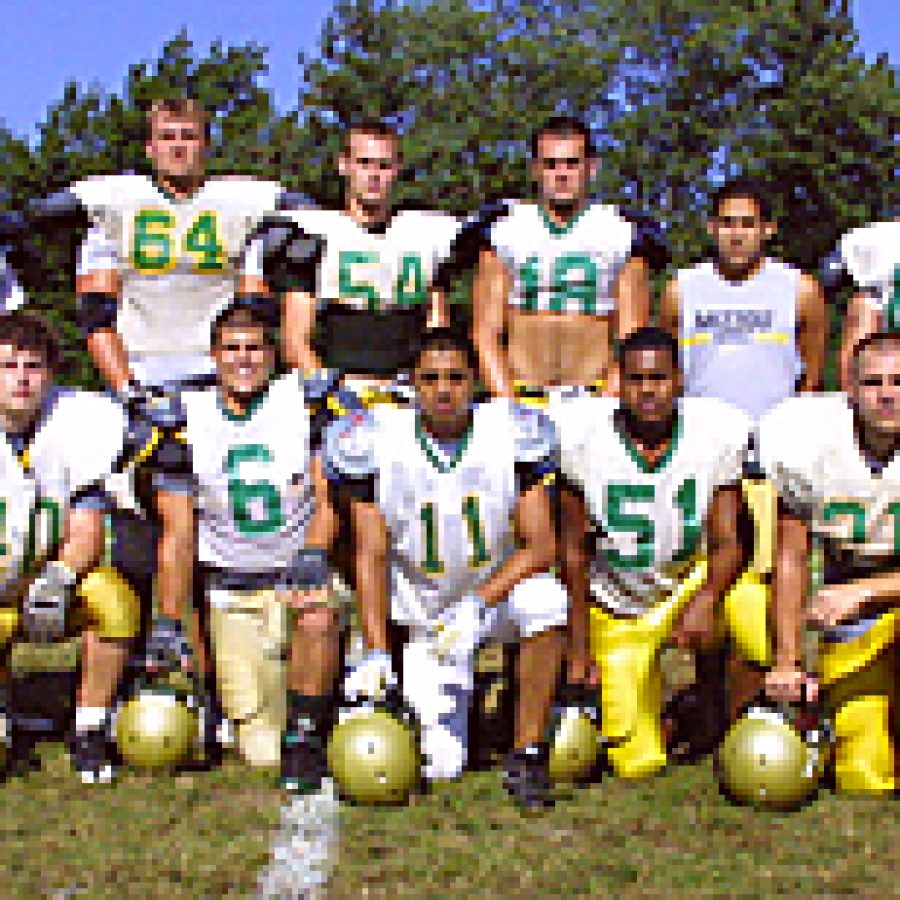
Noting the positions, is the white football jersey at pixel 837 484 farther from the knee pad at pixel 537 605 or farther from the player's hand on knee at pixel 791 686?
the knee pad at pixel 537 605

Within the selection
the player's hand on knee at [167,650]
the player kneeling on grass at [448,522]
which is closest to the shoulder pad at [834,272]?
the player kneeling on grass at [448,522]

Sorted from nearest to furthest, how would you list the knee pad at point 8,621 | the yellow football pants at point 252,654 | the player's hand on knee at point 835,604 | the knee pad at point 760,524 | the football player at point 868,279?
1. the player's hand on knee at point 835,604
2. the knee pad at point 8,621
3. the knee pad at point 760,524
4. the yellow football pants at point 252,654
5. the football player at point 868,279

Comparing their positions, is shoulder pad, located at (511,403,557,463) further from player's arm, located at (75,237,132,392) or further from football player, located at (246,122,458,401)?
player's arm, located at (75,237,132,392)

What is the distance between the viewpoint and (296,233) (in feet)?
22.4

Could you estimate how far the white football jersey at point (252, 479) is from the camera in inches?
234

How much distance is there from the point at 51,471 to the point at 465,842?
198cm

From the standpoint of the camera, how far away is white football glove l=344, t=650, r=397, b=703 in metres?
5.46

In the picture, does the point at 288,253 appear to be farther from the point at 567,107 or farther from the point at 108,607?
the point at 567,107

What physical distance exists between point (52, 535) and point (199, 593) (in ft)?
2.24

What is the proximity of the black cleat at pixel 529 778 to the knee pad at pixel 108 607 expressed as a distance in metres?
1.49

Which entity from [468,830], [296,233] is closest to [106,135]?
[296,233]

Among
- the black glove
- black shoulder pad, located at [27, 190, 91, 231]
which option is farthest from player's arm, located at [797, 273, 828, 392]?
black shoulder pad, located at [27, 190, 91, 231]

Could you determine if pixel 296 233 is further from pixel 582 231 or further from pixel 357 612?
pixel 357 612

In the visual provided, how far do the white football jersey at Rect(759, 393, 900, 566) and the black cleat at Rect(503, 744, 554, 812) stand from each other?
1.21 meters
